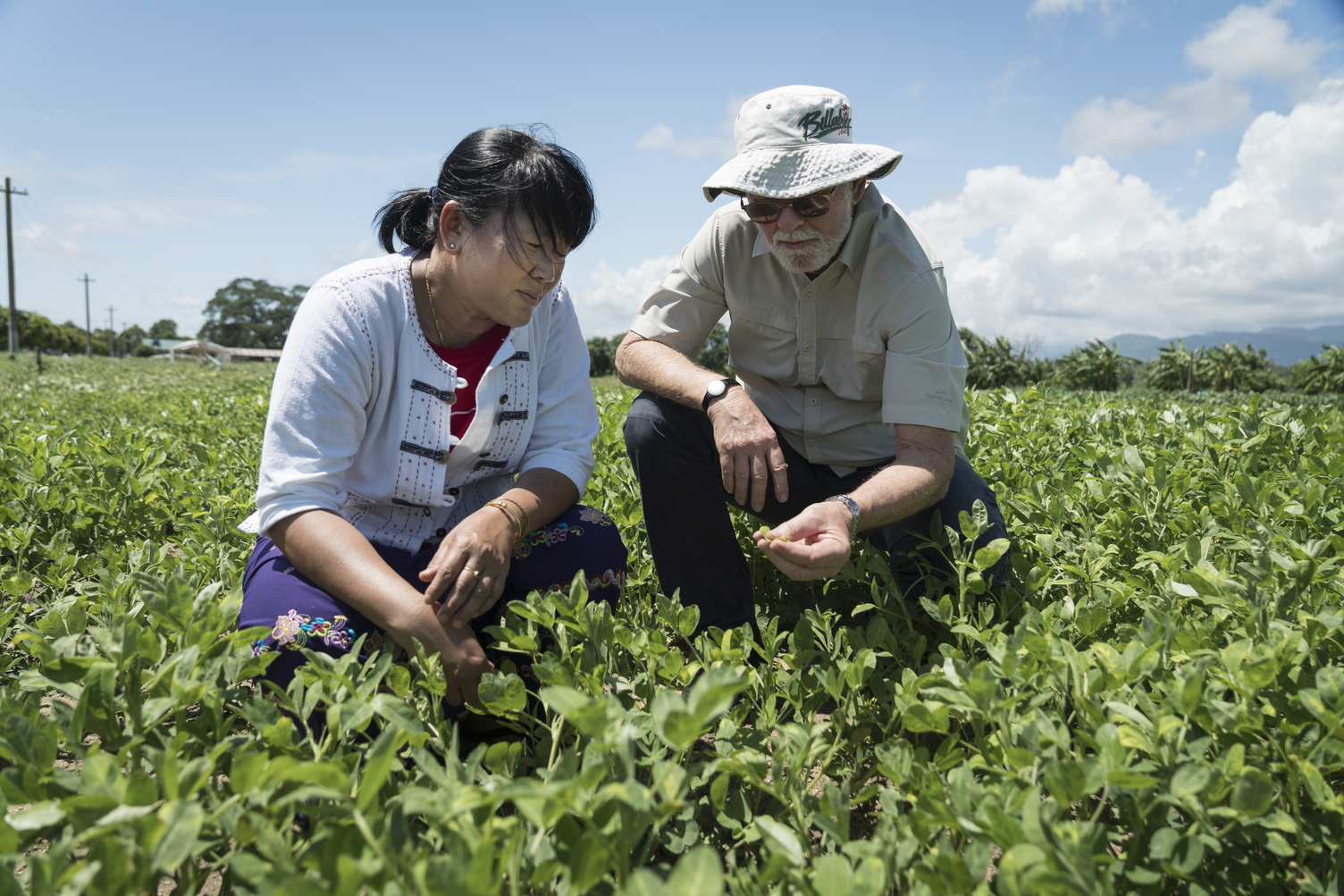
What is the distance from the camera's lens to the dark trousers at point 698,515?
94.3 inches

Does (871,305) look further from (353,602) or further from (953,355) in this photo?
(353,602)

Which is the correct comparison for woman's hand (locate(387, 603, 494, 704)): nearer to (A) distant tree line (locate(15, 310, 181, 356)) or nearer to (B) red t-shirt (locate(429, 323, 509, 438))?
(B) red t-shirt (locate(429, 323, 509, 438))

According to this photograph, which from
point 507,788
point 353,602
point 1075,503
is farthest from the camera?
point 1075,503

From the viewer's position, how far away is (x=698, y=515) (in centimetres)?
243

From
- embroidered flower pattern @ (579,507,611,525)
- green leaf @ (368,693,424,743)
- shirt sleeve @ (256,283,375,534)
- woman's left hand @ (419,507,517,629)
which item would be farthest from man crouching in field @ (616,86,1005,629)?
green leaf @ (368,693,424,743)

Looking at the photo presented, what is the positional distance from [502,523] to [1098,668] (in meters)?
1.29

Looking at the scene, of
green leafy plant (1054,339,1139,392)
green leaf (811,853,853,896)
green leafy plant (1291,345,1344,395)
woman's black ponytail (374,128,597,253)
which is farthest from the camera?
green leafy plant (1054,339,1139,392)

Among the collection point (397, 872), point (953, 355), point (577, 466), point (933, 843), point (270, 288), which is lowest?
point (933, 843)

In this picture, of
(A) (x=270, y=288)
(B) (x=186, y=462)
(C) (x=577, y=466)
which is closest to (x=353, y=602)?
(C) (x=577, y=466)

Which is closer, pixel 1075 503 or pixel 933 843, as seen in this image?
pixel 933 843

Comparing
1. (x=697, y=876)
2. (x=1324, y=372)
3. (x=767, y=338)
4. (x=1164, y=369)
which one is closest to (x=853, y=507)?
(x=767, y=338)

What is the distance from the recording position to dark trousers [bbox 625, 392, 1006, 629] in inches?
94.3

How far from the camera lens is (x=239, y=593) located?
1.44 meters

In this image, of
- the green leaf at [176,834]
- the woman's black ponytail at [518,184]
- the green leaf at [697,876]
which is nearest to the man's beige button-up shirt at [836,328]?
the woman's black ponytail at [518,184]
